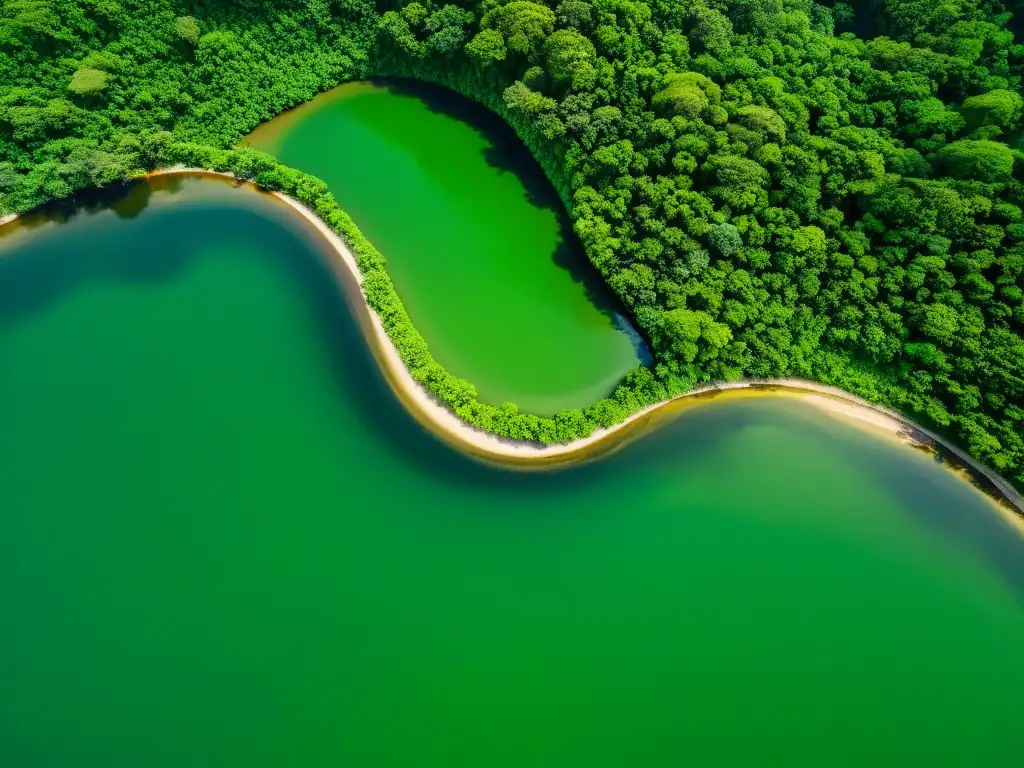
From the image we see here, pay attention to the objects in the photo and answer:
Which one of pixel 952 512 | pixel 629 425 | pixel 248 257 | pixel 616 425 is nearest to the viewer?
pixel 952 512

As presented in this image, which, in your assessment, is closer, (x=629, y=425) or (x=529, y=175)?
(x=629, y=425)

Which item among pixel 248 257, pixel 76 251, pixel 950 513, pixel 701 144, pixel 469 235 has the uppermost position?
pixel 701 144

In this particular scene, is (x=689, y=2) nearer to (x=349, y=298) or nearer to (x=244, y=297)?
(x=349, y=298)

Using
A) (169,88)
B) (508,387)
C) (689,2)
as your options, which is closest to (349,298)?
(508,387)

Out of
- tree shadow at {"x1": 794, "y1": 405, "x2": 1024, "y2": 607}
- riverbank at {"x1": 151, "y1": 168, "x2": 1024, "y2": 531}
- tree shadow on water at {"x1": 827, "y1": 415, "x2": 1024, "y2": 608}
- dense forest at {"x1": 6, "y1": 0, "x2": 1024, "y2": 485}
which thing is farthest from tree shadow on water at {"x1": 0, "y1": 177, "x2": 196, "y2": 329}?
tree shadow on water at {"x1": 827, "y1": 415, "x2": 1024, "y2": 608}

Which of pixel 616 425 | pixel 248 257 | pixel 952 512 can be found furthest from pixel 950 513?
pixel 248 257

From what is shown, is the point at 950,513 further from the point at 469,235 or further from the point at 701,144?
the point at 469,235

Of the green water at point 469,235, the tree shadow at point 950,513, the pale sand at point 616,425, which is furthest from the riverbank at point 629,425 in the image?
the green water at point 469,235
